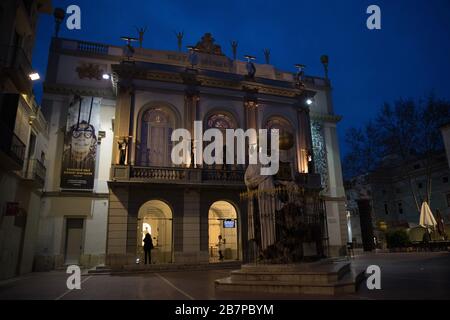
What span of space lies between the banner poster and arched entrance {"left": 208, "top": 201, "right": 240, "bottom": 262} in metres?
8.17

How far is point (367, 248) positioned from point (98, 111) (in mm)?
21984

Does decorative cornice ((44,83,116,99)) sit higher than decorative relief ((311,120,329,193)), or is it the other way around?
decorative cornice ((44,83,116,99))

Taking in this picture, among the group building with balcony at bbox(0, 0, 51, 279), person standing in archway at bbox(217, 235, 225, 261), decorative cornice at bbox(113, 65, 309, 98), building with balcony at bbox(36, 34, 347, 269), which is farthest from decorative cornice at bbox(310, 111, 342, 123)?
building with balcony at bbox(0, 0, 51, 279)

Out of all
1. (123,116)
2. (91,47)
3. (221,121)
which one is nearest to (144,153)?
(123,116)

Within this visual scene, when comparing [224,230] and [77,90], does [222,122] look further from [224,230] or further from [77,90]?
[77,90]

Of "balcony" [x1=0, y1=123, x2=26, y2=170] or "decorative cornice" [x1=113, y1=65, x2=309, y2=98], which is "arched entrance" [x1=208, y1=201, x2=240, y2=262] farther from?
"balcony" [x1=0, y1=123, x2=26, y2=170]

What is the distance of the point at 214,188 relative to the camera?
63.6ft

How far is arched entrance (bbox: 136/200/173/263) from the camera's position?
19298 mm

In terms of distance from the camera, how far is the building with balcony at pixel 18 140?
12812mm

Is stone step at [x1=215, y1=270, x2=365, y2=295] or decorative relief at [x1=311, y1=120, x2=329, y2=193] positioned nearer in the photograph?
stone step at [x1=215, y1=270, x2=365, y2=295]

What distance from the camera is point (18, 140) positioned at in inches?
524

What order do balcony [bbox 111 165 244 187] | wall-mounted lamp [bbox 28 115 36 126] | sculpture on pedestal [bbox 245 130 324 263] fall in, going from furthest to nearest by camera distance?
balcony [bbox 111 165 244 187] → wall-mounted lamp [bbox 28 115 36 126] → sculpture on pedestal [bbox 245 130 324 263]

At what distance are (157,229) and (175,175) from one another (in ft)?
14.4
